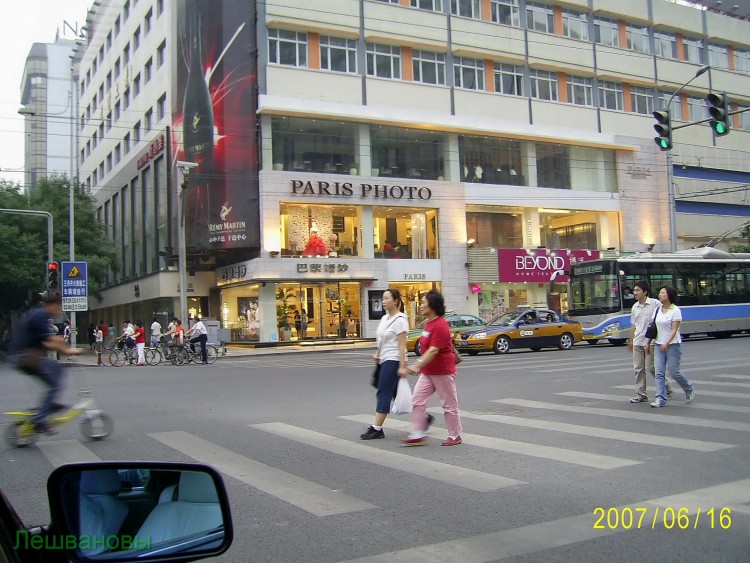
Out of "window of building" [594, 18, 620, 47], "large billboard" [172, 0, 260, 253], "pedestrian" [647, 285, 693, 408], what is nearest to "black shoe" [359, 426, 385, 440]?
"pedestrian" [647, 285, 693, 408]

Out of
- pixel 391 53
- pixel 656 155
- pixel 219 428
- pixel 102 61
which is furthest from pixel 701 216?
pixel 102 61

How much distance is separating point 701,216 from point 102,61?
49.0m

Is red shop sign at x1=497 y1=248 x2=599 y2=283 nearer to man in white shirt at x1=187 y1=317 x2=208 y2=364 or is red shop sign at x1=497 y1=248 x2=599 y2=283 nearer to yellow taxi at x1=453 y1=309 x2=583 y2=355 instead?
yellow taxi at x1=453 y1=309 x2=583 y2=355

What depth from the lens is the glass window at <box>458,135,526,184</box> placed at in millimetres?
38969

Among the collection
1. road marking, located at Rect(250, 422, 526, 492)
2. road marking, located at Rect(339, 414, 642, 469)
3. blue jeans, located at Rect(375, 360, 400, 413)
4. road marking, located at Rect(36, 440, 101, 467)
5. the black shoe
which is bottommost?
road marking, located at Rect(339, 414, 642, 469)

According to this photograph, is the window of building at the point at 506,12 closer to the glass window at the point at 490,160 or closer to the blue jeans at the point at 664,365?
the glass window at the point at 490,160

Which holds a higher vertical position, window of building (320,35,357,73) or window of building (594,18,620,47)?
window of building (594,18,620,47)

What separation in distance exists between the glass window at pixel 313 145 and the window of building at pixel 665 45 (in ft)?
80.2

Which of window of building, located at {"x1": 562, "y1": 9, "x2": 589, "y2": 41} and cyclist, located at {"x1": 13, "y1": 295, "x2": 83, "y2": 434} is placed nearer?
cyclist, located at {"x1": 13, "y1": 295, "x2": 83, "y2": 434}

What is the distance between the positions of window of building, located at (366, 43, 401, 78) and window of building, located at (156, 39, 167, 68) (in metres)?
13.2

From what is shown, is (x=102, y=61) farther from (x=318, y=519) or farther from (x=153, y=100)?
(x=318, y=519)

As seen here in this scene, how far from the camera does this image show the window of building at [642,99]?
4494 centimetres
